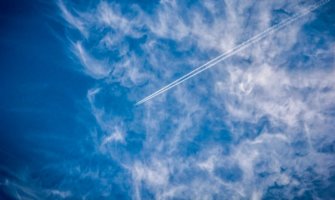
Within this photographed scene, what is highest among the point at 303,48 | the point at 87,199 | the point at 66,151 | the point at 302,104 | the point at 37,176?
the point at 303,48

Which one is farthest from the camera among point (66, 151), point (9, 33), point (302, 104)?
point (66, 151)

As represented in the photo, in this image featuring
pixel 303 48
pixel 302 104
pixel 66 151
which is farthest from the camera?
pixel 66 151

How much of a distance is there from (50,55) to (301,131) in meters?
31.1

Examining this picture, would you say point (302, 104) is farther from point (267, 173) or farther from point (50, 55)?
point (50, 55)

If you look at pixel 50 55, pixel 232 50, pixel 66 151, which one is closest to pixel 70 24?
pixel 50 55

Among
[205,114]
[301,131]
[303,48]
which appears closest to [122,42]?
[205,114]

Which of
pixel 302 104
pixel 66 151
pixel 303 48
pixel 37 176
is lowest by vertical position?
pixel 37 176

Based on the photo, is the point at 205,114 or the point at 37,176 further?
the point at 37,176

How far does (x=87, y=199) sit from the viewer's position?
32.8m

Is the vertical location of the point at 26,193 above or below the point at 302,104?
below

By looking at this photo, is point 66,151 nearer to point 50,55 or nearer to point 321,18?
point 50,55

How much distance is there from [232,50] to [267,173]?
17393mm

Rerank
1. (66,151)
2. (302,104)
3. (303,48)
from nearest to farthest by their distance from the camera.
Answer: (303,48) → (302,104) → (66,151)

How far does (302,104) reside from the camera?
27.9 meters
